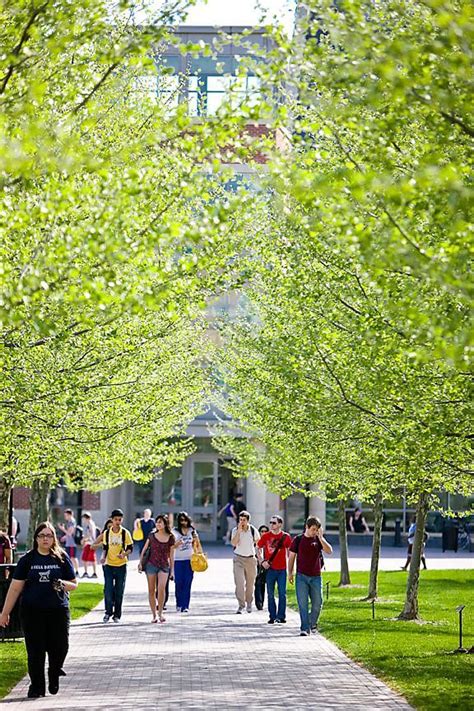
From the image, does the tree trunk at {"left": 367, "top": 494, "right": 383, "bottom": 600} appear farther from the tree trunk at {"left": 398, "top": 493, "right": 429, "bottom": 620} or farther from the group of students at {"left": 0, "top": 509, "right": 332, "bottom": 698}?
the tree trunk at {"left": 398, "top": 493, "right": 429, "bottom": 620}

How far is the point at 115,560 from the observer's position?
72.1ft

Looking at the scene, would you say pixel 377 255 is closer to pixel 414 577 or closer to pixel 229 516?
pixel 414 577

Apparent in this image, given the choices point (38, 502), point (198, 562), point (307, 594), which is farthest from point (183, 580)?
point (307, 594)

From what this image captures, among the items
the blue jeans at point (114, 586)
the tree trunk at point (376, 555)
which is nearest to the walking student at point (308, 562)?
the blue jeans at point (114, 586)

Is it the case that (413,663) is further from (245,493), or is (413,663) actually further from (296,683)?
(245,493)

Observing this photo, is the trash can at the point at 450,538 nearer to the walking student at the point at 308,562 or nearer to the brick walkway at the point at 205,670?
the brick walkway at the point at 205,670

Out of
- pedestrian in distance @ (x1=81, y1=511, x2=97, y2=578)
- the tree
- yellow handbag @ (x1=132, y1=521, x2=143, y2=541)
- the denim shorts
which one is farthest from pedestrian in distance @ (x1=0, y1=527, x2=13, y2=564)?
pedestrian in distance @ (x1=81, y1=511, x2=97, y2=578)

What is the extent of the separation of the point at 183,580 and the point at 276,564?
2860 millimetres

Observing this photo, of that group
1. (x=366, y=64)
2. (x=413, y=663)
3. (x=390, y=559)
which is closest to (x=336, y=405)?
(x=413, y=663)

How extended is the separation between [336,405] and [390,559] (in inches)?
1120

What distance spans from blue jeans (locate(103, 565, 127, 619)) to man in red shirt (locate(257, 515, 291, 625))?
223cm

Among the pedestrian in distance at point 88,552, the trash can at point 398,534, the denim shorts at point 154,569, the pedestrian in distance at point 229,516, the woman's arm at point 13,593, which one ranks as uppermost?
the woman's arm at point 13,593

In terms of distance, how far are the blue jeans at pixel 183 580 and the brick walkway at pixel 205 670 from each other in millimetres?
738

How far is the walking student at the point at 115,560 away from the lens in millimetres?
21969
